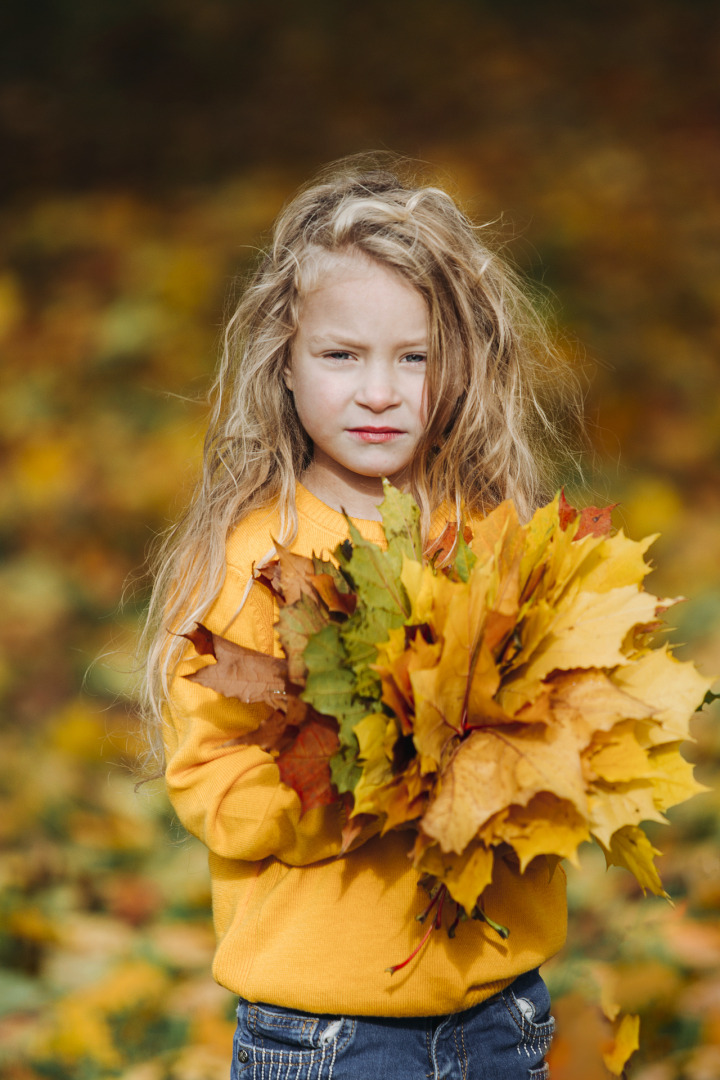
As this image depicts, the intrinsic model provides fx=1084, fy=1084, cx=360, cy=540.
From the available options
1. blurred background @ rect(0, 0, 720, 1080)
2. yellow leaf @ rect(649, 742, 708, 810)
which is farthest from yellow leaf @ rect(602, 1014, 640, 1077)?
blurred background @ rect(0, 0, 720, 1080)

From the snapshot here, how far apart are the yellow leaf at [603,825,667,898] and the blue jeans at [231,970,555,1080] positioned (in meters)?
0.36

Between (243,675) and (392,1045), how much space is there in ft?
1.77

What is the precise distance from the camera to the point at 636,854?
46.2 inches

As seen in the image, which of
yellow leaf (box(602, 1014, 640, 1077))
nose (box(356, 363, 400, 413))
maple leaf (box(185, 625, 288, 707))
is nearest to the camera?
maple leaf (box(185, 625, 288, 707))

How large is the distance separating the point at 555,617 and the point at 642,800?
206 millimetres

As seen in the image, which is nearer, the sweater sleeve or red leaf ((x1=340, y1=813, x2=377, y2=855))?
red leaf ((x1=340, y1=813, x2=377, y2=855))

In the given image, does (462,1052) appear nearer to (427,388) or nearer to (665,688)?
(665,688)

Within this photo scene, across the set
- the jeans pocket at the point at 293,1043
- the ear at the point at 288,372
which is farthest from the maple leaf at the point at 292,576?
the jeans pocket at the point at 293,1043

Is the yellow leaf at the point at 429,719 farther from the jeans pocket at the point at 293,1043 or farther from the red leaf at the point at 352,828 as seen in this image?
the jeans pocket at the point at 293,1043

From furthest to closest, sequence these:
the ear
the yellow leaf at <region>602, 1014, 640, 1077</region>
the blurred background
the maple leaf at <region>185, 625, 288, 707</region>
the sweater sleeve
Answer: the blurred background, the yellow leaf at <region>602, 1014, 640, 1077</region>, the ear, the sweater sleeve, the maple leaf at <region>185, 625, 288, 707</region>

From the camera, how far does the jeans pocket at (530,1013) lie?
1.44 metres

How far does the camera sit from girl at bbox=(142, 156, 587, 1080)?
4.37 feet

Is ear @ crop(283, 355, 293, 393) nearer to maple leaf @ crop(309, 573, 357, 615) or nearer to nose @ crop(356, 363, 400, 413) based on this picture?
nose @ crop(356, 363, 400, 413)

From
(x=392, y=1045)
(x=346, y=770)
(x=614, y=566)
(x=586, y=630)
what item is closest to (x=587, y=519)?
(x=614, y=566)
